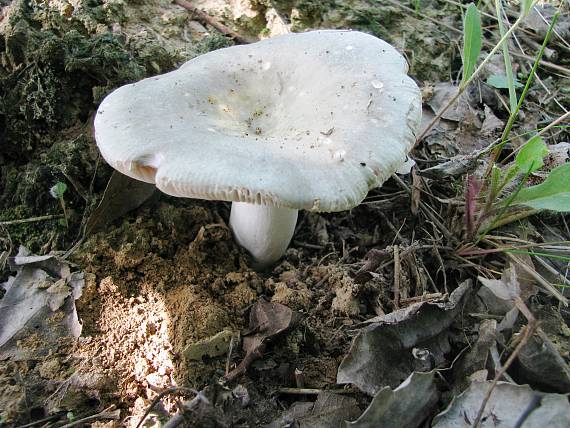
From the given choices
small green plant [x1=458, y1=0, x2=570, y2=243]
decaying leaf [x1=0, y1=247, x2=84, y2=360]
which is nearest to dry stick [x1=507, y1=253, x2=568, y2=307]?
small green plant [x1=458, y1=0, x2=570, y2=243]

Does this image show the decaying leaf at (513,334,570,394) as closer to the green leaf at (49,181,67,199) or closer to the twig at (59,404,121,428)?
the twig at (59,404,121,428)

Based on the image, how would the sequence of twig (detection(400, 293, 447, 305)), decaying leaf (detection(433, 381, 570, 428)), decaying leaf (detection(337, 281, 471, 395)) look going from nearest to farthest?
decaying leaf (detection(433, 381, 570, 428))
decaying leaf (detection(337, 281, 471, 395))
twig (detection(400, 293, 447, 305))

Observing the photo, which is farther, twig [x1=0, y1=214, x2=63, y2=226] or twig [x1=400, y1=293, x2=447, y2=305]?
twig [x1=0, y1=214, x2=63, y2=226]

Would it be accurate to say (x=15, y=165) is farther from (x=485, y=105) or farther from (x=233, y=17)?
(x=485, y=105)

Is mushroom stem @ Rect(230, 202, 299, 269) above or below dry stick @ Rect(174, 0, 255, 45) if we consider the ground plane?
below

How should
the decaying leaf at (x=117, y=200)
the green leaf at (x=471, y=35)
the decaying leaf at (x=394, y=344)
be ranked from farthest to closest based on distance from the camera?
1. the decaying leaf at (x=117, y=200)
2. the green leaf at (x=471, y=35)
3. the decaying leaf at (x=394, y=344)

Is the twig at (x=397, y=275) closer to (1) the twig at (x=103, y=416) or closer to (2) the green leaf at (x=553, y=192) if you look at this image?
(2) the green leaf at (x=553, y=192)

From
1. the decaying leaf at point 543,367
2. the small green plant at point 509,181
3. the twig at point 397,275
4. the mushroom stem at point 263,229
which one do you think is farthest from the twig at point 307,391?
the small green plant at point 509,181
